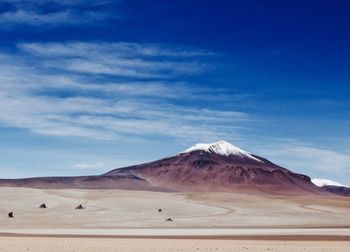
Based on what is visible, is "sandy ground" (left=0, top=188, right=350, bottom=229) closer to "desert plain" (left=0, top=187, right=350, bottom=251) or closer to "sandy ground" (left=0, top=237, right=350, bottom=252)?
"desert plain" (left=0, top=187, right=350, bottom=251)

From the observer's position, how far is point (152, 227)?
2084 inches

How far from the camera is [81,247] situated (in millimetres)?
31359

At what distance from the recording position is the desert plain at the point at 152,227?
110ft

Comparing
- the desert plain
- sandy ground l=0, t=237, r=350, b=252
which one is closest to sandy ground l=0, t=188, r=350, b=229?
the desert plain

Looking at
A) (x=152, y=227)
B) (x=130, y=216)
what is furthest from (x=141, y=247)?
(x=130, y=216)

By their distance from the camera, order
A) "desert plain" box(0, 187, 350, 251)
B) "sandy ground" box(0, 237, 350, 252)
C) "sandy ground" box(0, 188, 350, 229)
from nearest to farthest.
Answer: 1. "sandy ground" box(0, 237, 350, 252)
2. "desert plain" box(0, 187, 350, 251)
3. "sandy ground" box(0, 188, 350, 229)

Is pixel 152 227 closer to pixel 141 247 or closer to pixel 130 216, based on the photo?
pixel 130 216

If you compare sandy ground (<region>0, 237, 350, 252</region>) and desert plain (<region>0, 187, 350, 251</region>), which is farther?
desert plain (<region>0, 187, 350, 251</region>)

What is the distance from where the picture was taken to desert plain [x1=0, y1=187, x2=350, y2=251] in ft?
110

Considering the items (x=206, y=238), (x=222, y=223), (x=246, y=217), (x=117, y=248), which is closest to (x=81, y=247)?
(x=117, y=248)

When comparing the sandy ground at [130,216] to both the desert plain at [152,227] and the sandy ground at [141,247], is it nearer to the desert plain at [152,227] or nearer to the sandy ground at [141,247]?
the desert plain at [152,227]

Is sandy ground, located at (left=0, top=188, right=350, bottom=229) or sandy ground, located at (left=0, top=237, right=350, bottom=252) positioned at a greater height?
sandy ground, located at (left=0, top=188, right=350, bottom=229)

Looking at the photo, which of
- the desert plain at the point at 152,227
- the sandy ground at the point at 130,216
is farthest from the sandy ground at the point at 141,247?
the sandy ground at the point at 130,216

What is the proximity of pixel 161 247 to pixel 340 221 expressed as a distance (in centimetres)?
3829
